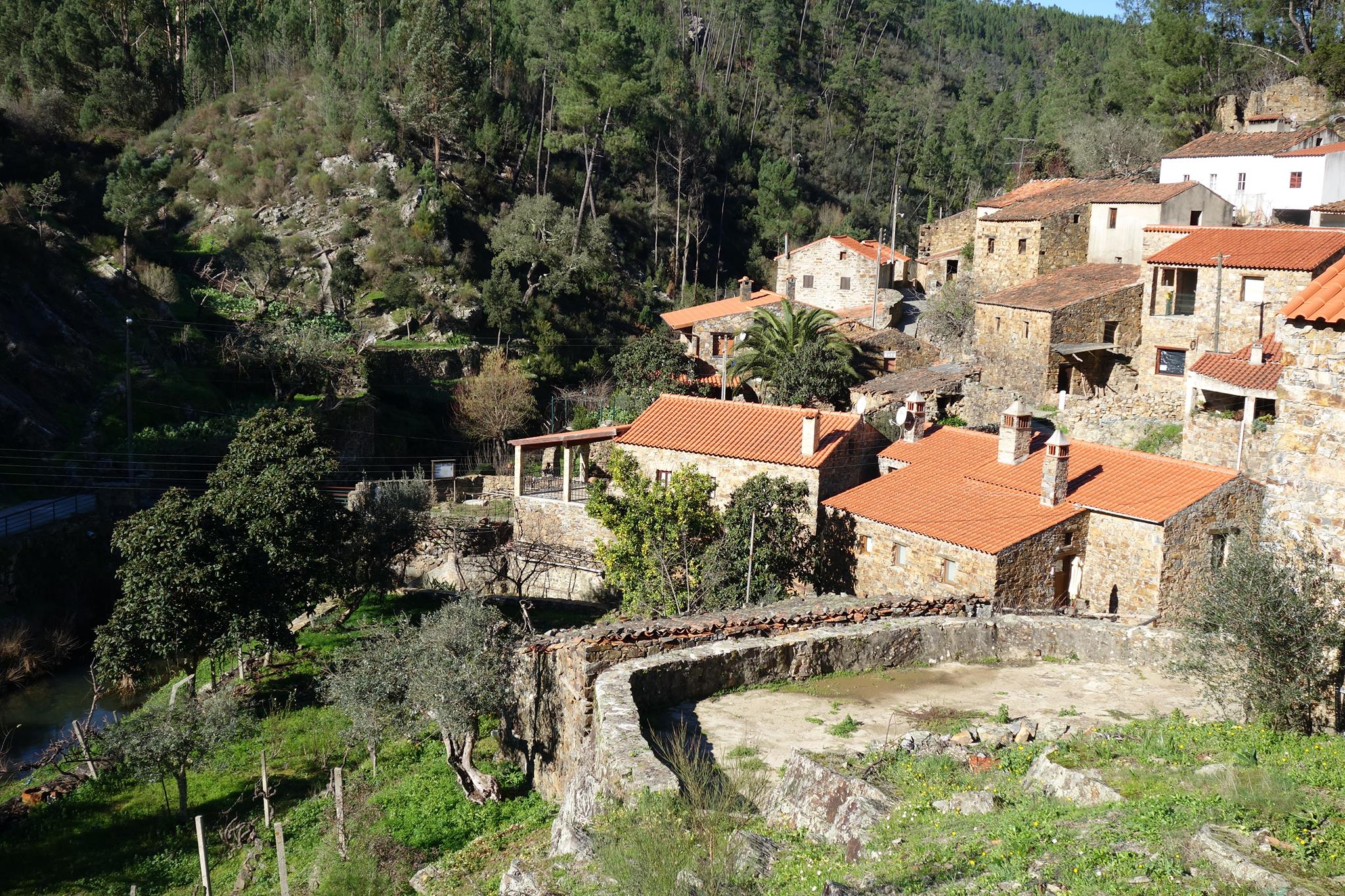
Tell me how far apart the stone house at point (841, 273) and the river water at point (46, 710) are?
3384cm

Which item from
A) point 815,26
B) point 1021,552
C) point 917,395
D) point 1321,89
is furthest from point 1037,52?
point 1021,552

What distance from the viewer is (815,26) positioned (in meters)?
87.2

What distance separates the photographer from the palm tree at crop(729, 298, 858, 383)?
37594mm

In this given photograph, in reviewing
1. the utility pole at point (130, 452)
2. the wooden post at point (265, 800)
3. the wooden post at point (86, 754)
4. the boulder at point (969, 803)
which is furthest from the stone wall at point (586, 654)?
the utility pole at point (130, 452)

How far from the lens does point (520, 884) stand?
31.4ft

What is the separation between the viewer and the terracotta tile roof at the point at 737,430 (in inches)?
990

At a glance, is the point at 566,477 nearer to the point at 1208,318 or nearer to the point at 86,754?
the point at 86,754

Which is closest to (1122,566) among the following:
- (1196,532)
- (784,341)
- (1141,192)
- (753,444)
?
(1196,532)

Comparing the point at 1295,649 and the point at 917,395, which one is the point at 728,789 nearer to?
the point at 1295,649

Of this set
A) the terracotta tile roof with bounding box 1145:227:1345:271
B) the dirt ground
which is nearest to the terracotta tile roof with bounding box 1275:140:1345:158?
the terracotta tile roof with bounding box 1145:227:1345:271

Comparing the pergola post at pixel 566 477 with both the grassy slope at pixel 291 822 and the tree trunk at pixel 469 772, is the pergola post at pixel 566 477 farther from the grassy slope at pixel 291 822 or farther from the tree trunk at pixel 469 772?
the tree trunk at pixel 469 772

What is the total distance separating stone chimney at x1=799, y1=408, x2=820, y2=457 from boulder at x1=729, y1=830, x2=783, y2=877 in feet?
53.2

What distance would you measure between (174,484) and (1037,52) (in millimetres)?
104699

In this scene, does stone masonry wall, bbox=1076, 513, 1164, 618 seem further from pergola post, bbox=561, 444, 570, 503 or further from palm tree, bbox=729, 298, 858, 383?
palm tree, bbox=729, 298, 858, 383
